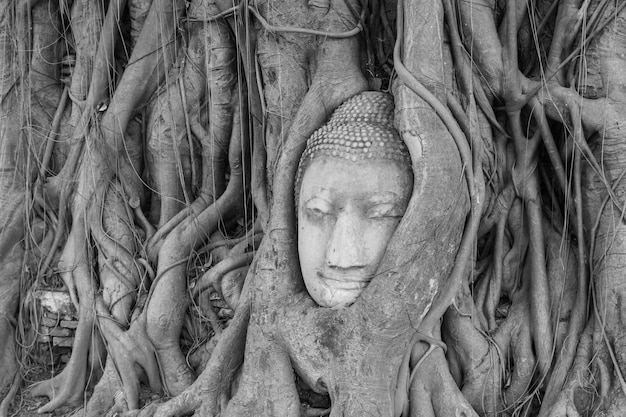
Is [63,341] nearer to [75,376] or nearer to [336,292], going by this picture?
[75,376]

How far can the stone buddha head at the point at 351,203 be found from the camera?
7.59 ft

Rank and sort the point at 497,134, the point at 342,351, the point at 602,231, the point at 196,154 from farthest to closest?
the point at 196,154, the point at 497,134, the point at 602,231, the point at 342,351

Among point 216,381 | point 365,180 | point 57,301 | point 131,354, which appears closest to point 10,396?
point 57,301

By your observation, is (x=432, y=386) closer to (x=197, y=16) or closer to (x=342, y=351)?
(x=342, y=351)

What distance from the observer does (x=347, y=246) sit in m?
2.29

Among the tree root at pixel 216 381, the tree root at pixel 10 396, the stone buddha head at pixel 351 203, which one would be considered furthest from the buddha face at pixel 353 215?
the tree root at pixel 10 396

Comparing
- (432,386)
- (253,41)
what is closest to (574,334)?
(432,386)

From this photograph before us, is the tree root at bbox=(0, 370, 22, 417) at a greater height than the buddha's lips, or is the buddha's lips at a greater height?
the buddha's lips

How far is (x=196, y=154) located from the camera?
3.16m

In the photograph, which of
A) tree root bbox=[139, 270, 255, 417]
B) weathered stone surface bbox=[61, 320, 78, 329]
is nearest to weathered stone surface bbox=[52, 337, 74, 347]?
weathered stone surface bbox=[61, 320, 78, 329]

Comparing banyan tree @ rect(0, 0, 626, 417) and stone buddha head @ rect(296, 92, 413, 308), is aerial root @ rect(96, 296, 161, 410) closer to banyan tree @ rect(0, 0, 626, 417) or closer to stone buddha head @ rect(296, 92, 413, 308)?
banyan tree @ rect(0, 0, 626, 417)

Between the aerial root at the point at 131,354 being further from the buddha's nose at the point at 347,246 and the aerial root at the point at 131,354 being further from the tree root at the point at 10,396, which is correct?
the buddha's nose at the point at 347,246

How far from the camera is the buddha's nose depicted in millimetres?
2295

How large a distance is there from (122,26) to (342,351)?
2053 mm
